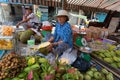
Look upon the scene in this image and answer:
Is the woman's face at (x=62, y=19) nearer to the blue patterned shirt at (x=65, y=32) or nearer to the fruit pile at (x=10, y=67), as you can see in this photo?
the blue patterned shirt at (x=65, y=32)

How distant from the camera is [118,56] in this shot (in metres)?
3.01

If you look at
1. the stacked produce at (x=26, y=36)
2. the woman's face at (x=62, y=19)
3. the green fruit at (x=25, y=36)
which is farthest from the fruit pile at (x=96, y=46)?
the green fruit at (x=25, y=36)

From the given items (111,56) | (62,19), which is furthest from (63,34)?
(111,56)

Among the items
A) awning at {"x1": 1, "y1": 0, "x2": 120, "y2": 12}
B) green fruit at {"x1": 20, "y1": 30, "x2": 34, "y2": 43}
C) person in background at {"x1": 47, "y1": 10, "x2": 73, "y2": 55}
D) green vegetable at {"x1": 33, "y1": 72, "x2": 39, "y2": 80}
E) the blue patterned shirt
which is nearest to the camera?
green vegetable at {"x1": 33, "y1": 72, "x2": 39, "y2": 80}

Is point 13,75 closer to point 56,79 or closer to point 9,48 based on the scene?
point 56,79

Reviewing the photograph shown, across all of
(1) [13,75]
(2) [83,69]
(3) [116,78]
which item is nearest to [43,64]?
(1) [13,75]

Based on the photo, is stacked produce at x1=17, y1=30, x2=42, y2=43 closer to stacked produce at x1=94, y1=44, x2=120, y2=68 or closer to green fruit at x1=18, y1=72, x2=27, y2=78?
stacked produce at x1=94, y1=44, x2=120, y2=68

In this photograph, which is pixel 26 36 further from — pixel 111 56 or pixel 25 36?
pixel 111 56

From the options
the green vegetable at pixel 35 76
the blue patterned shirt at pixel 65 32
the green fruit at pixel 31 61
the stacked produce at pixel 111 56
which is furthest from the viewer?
the stacked produce at pixel 111 56

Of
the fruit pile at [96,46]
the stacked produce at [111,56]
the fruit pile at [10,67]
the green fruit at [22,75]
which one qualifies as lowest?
Result: the stacked produce at [111,56]

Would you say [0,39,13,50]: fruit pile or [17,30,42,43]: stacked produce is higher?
[0,39,13,50]: fruit pile

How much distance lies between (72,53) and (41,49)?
0.51 metres

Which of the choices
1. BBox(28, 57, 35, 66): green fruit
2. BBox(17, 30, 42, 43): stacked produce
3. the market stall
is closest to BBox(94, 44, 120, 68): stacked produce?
the market stall

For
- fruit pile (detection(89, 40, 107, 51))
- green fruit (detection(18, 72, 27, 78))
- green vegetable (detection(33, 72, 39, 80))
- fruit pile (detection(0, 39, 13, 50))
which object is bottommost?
fruit pile (detection(89, 40, 107, 51))
